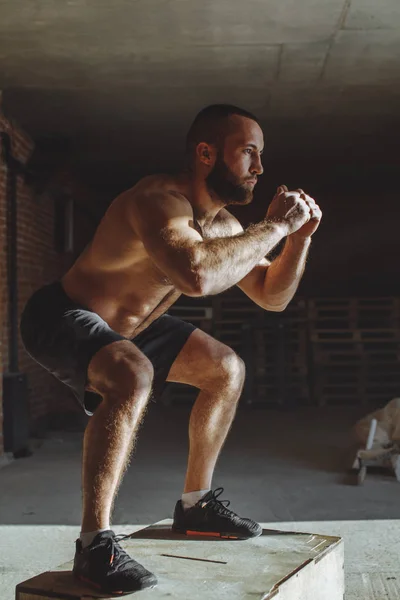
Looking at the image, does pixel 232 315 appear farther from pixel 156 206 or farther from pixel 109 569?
pixel 109 569

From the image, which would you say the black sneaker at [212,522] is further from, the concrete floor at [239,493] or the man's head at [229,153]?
the man's head at [229,153]

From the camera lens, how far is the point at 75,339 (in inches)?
96.8

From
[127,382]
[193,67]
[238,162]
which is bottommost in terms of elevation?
[127,382]

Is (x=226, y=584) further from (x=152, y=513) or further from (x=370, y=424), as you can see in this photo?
(x=370, y=424)

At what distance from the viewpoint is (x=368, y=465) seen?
18.0 ft

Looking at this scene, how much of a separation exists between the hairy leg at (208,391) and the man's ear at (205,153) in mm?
752

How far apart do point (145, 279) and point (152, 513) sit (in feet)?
7.68

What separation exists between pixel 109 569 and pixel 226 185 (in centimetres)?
149

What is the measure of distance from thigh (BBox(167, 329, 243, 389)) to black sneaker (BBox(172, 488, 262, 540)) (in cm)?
52

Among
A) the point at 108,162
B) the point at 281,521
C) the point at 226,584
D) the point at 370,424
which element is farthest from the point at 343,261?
the point at 226,584

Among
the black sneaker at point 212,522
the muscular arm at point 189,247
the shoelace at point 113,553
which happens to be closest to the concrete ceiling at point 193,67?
the muscular arm at point 189,247

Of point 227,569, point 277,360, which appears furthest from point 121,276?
point 277,360

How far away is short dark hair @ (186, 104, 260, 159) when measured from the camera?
8.78 feet

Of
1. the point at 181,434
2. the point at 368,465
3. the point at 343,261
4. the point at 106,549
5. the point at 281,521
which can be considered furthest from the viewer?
the point at 343,261
